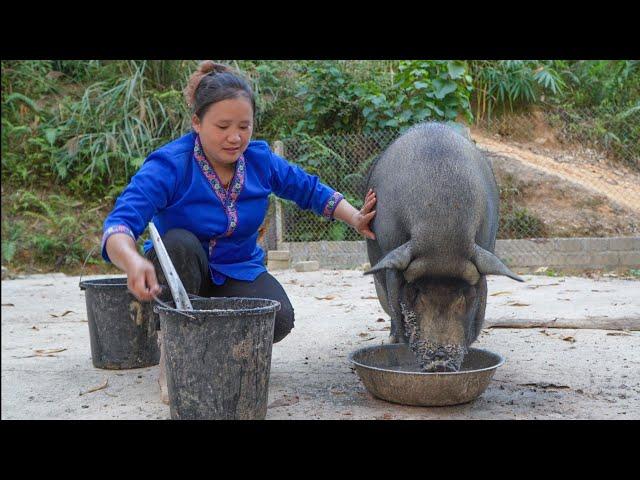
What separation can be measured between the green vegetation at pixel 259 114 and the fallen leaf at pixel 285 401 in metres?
6.70

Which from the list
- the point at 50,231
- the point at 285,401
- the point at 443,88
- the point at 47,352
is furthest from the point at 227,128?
the point at 50,231

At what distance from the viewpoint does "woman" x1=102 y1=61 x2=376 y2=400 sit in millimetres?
3467

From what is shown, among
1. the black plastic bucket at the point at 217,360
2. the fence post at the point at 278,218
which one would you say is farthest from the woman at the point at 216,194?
the fence post at the point at 278,218

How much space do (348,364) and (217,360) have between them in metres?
1.72

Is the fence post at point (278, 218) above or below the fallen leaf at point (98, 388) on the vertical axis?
above

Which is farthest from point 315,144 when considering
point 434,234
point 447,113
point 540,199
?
point 434,234

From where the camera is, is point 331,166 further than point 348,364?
Yes

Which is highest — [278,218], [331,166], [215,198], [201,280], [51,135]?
[51,135]

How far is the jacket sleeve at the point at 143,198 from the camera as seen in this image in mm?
3055

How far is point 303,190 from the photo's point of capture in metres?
4.15

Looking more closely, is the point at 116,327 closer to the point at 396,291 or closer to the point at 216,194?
the point at 216,194

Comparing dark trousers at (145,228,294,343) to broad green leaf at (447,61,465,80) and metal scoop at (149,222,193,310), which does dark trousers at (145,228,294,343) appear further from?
broad green leaf at (447,61,465,80)

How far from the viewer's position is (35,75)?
1252cm

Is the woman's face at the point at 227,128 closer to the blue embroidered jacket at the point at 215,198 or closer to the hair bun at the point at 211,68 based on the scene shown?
the blue embroidered jacket at the point at 215,198
